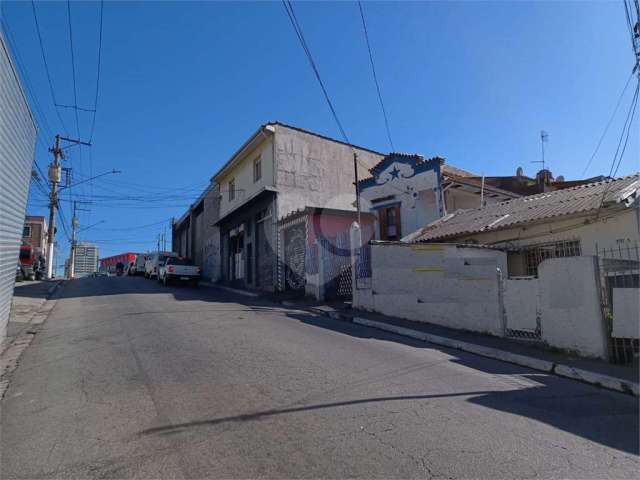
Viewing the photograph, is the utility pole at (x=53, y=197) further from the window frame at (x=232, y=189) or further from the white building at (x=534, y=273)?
the white building at (x=534, y=273)

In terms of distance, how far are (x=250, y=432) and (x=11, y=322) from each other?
910 centimetres

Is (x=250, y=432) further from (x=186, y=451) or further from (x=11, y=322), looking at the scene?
(x=11, y=322)

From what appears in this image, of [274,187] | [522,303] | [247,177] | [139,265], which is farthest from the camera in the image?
[139,265]

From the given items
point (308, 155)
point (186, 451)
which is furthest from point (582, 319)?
point (308, 155)

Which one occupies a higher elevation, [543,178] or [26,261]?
[543,178]

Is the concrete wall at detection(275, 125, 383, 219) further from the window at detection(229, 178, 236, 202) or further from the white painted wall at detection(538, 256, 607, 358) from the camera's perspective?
the white painted wall at detection(538, 256, 607, 358)

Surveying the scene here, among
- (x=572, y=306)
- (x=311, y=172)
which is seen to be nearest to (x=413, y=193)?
(x=311, y=172)

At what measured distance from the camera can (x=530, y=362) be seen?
24.0 ft

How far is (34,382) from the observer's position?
562 centimetres

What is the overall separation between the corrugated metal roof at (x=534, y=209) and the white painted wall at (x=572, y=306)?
13.4 ft

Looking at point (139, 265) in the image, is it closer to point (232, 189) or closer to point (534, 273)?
point (232, 189)

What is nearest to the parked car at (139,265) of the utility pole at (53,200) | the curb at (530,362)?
the utility pole at (53,200)

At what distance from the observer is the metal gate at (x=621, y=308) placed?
6895 millimetres

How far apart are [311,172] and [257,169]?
310 cm
